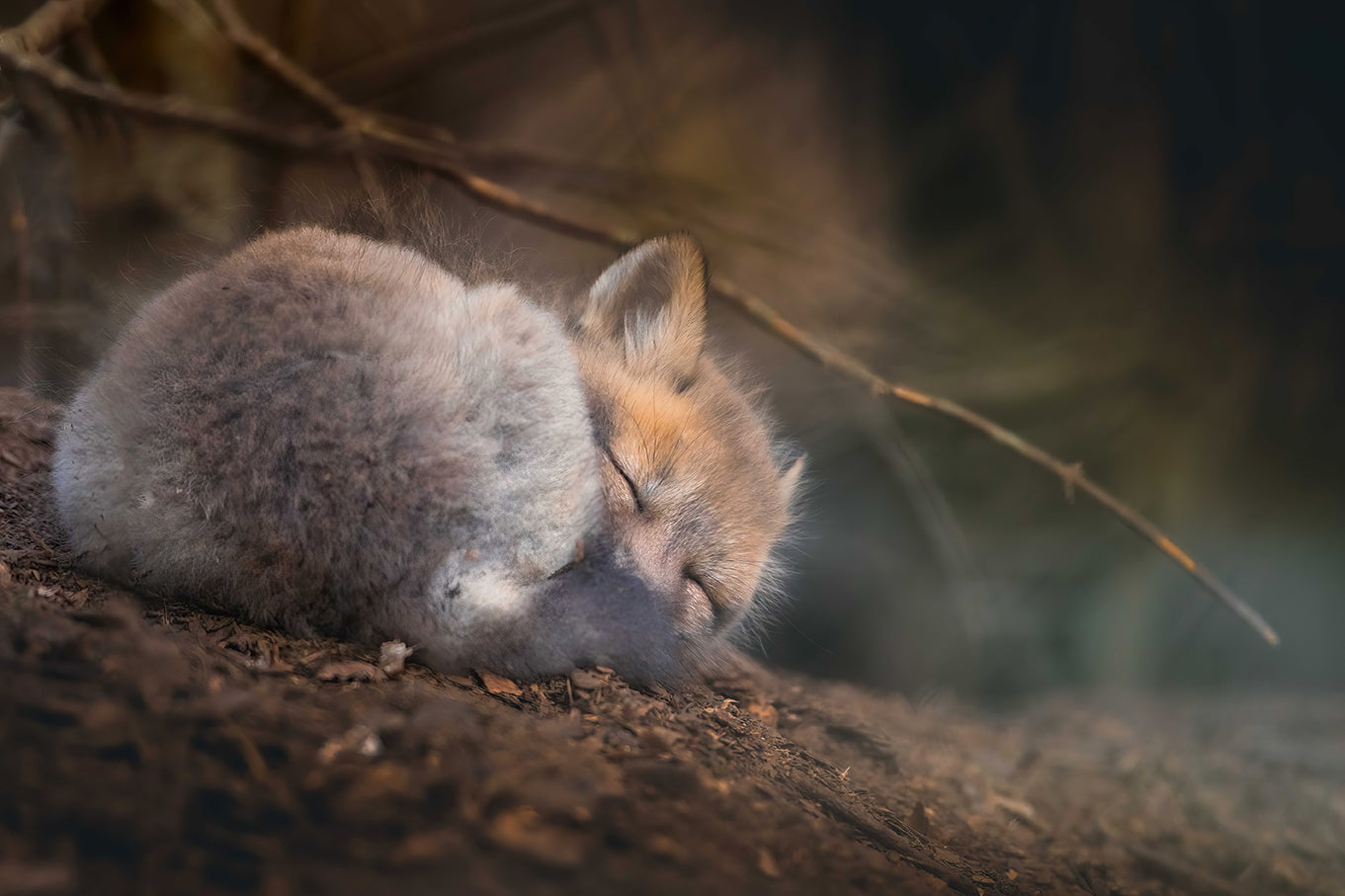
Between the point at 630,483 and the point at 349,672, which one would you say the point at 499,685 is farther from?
the point at 630,483

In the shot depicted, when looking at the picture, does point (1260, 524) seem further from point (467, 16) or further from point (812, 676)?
point (467, 16)

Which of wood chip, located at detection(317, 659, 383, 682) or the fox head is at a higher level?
the fox head

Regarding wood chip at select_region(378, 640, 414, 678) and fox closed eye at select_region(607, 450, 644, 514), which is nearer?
wood chip at select_region(378, 640, 414, 678)

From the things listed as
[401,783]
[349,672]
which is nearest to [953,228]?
[349,672]

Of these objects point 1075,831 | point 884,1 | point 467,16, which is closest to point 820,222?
point 884,1

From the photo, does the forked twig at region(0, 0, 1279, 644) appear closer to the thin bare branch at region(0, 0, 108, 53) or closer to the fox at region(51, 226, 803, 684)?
the thin bare branch at region(0, 0, 108, 53)

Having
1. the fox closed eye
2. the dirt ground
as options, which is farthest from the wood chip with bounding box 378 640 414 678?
the fox closed eye

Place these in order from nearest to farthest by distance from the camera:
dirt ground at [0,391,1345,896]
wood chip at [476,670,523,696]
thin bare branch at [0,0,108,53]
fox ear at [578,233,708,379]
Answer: dirt ground at [0,391,1345,896]
wood chip at [476,670,523,696]
fox ear at [578,233,708,379]
thin bare branch at [0,0,108,53]

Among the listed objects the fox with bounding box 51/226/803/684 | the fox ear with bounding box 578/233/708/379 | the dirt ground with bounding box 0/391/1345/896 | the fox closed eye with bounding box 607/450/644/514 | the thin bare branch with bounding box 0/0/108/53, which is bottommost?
the dirt ground with bounding box 0/391/1345/896
